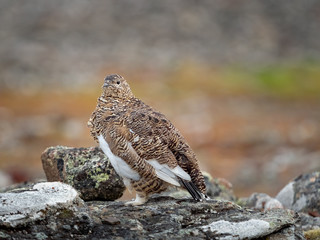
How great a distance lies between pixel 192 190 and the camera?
25.0ft

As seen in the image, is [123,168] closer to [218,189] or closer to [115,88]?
[115,88]

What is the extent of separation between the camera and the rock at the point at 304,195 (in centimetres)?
984

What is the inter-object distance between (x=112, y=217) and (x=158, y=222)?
519 millimetres

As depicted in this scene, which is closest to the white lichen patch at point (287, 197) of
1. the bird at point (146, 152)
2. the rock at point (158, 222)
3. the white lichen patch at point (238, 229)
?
the rock at point (158, 222)

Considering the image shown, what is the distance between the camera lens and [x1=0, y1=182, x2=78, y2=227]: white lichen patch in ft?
20.7

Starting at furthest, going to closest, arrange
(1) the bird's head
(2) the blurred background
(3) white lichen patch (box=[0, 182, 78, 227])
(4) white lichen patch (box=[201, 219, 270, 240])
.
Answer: (2) the blurred background, (1) the bird's head, (4) white lichen patch (box=[201, 219, 270, 240]), (3) white lichen patch (box=[0, 182, 78, 227])

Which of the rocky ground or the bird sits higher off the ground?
the bird

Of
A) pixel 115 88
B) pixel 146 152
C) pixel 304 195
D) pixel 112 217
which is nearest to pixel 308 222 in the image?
pixel 304 195

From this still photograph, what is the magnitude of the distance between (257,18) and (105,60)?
13021mm

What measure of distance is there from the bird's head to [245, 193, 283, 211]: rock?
2896 mm

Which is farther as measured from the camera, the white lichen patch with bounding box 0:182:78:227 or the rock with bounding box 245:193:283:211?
the rock with bounding box 245:193:283:211

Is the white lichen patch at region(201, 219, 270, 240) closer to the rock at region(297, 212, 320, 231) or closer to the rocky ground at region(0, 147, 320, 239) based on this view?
the rocky ground at region(0, 147, 320, 239)

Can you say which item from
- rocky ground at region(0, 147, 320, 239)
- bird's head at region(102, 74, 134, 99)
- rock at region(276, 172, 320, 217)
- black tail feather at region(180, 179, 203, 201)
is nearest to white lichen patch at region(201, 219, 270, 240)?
rocky ground at region(0, 147, 320, 239)

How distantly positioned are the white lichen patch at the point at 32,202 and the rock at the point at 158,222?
0.02m
